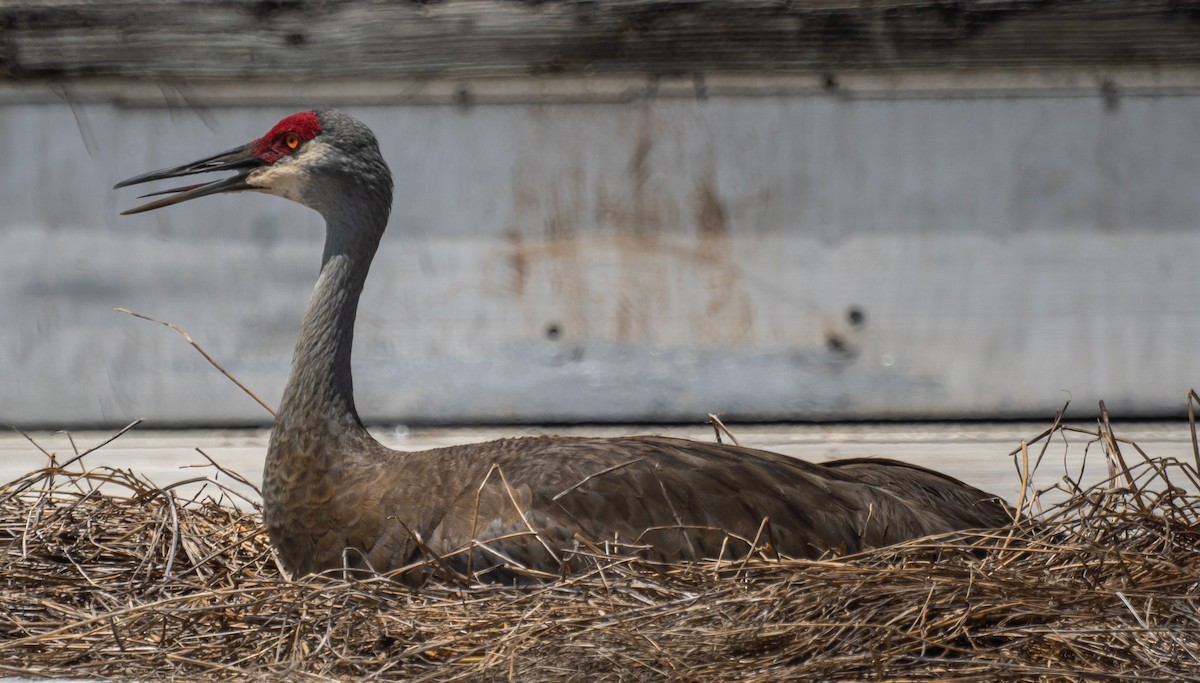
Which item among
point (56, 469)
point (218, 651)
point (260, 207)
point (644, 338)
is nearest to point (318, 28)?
point (260, 207)

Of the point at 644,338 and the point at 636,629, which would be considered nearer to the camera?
the point at 636,629

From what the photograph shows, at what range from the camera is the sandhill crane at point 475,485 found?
270cm

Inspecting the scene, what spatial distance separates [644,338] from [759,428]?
568 millimetres

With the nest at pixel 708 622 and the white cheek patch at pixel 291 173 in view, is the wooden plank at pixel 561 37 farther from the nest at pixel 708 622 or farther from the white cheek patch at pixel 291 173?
the nest at pixel 708 622

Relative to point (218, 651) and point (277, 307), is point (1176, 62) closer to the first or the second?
point (277, 307)

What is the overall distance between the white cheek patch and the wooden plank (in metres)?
1.52

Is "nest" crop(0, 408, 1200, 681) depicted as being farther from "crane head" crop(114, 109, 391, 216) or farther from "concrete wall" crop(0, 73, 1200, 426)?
"concrete wall" crop(0, 73, 1200, 426)

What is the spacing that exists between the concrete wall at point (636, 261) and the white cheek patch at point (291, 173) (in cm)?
167

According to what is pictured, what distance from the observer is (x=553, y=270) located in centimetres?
489

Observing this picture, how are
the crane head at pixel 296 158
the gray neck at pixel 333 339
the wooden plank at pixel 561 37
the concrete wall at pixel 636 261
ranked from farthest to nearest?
1. the concrete wall at pixel 636 261
2. the wooden plank at pixel 561 37
3. the crane head at pixel 296 158
4. the gray neck at pixel 333 339

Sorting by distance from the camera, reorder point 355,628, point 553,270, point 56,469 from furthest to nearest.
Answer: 1. point 553,270
2. point 56,469
3. point 355,628

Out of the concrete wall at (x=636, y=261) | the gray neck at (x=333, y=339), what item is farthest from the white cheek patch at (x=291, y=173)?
the concrete wall at (x=636, y=261)

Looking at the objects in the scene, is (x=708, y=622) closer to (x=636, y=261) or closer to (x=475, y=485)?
(x=475, y=485)

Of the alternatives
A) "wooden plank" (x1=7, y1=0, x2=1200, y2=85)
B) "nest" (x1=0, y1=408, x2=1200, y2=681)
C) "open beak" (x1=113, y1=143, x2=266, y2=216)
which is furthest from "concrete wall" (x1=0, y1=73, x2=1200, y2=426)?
"nest" (x1=0, y1=408, x2=1200, y2=681)
